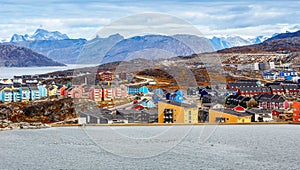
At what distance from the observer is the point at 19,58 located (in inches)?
2584

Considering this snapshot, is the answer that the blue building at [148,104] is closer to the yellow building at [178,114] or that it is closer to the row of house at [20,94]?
the yellow building at [178,114]

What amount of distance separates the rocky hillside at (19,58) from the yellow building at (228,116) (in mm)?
54264

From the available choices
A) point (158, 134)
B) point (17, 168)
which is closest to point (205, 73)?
point (158, 134)

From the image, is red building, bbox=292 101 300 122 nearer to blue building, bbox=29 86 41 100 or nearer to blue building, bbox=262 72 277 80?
blue building, bbox=29 86 41 100

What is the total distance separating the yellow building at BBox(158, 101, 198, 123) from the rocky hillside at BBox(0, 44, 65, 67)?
55.1 metres

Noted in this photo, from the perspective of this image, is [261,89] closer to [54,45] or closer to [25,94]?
[25,94]

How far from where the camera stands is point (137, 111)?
11609mm

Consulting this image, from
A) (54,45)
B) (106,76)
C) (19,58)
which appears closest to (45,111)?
(106,76)

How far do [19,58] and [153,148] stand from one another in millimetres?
60307

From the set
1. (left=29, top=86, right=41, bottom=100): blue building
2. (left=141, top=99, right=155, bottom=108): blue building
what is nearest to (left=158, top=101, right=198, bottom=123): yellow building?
(left=141, top=99, right=155, bottom=108): blue building

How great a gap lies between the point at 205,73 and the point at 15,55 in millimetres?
51158

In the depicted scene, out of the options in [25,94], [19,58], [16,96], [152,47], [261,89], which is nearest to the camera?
[152,47]

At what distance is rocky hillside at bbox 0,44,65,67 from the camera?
64375 mm

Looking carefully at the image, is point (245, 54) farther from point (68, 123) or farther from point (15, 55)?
point (15, 55)
